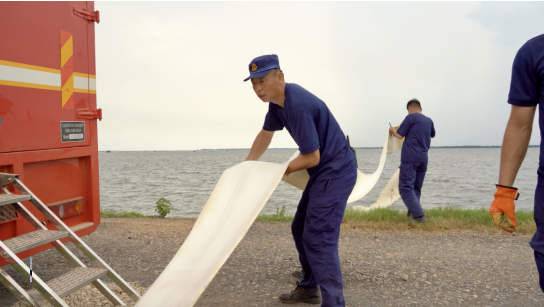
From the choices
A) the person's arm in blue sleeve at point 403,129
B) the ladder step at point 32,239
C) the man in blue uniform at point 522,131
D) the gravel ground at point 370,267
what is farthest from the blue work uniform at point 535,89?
the person's arm in blue sleeve at point 403,129

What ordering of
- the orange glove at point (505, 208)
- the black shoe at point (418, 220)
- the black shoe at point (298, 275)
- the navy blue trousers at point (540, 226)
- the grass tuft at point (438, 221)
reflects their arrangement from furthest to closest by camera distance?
the black shoe at point (418, 220) < the grass tuft at point (438, 221) < the black shoe at point (298, 275) < the orange glove at point (505, 208) < the navy blue trousers at point (540, 226)

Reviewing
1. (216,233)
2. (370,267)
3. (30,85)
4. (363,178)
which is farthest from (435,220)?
(30,85)

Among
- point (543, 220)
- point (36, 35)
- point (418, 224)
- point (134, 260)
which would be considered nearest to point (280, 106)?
point (543, 220)

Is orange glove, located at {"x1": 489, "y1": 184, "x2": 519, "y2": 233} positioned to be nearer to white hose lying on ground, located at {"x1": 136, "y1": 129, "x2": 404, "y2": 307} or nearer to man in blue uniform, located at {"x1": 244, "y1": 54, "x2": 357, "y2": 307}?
man in blue uniform, located at {"x1": 244, "y1": 54, "x2": 357, "y2": 307}

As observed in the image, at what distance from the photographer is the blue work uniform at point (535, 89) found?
1.86m

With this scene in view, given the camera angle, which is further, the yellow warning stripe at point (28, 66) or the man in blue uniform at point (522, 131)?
the yellow warning stripe at point (28, 66)

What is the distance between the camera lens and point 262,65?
2.73 metres

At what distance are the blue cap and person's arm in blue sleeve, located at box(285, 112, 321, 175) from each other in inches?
14.8

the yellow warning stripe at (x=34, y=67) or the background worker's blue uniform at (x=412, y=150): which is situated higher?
the yellow warning stripe at (x=34, y=67)

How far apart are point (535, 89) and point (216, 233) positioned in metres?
2.11

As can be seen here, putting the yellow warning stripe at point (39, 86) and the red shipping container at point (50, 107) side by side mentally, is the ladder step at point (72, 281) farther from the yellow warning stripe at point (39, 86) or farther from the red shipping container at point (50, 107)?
the yellow warning stripe at point (39, 86)

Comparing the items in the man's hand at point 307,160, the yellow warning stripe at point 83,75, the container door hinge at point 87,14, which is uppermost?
the container door hinge at point 87,14

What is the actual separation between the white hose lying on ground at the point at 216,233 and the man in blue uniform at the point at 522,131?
1446mm

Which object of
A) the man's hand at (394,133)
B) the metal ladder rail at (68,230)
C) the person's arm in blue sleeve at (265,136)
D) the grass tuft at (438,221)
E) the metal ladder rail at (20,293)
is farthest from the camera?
the man's hand at (394,133)
